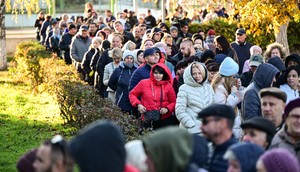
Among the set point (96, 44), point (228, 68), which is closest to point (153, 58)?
point (228, 68)

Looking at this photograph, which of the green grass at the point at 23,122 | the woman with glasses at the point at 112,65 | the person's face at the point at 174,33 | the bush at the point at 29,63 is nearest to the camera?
the green grass at the point at 23,122

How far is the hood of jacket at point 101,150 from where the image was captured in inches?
241

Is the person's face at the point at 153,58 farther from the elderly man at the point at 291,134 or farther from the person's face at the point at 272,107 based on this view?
the elderly man at the point at 291,134

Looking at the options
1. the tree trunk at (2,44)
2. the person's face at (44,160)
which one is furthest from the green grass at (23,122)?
the person's face at (44,160)

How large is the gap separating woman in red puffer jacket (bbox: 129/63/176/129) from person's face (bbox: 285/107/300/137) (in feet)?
16.1

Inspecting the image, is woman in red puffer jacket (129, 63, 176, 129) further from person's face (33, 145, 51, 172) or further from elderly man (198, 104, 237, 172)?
person's face (33, 145, 51, 172)

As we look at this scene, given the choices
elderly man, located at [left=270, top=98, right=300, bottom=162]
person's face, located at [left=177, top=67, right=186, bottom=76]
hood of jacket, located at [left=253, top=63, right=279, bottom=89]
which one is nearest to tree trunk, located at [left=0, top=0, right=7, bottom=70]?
person's face, located at [left=177, top=67, right=186, bottom=76]

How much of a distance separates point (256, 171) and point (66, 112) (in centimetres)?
996

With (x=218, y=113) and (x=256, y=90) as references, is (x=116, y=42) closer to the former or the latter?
(x=256, y=90)

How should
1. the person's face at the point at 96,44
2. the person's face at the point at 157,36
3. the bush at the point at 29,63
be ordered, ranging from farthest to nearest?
the bush at the point at 29,63
the person's face at the point at 96,44
the person's face at the point at 157,36

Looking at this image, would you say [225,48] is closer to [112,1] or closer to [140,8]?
[112,1]

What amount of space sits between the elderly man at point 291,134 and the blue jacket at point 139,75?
5536 mm

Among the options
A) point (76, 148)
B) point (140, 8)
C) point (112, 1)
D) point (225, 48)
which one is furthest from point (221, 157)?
point (140, 8)

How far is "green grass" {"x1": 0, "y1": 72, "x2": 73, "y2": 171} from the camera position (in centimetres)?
1502
